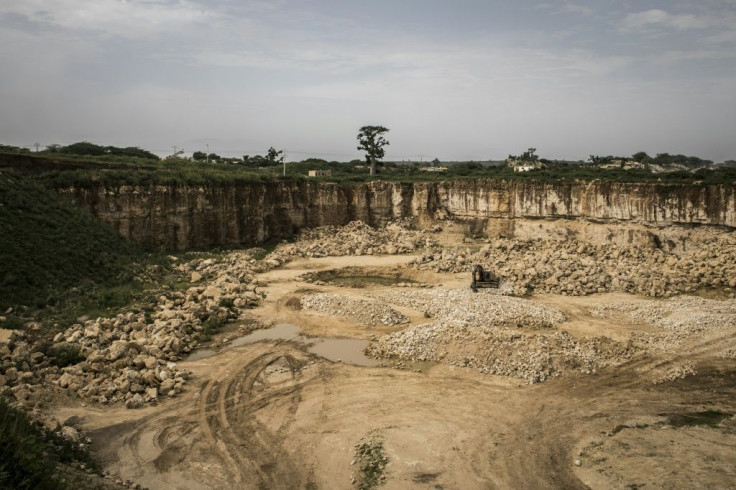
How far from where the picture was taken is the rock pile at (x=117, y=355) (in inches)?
574

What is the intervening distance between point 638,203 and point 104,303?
103 feet

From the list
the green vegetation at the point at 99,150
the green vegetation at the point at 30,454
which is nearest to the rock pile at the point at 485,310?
the green vegetation at the point at 30,454

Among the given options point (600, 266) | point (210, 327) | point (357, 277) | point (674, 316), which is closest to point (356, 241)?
point (357, 277)

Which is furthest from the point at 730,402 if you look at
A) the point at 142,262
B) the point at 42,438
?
the point at 142,262

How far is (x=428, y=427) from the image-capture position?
44.8 ft

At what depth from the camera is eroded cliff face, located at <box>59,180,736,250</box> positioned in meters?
31.8

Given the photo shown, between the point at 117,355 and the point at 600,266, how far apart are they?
24067 millimetres

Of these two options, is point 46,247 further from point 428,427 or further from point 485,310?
point 485,310

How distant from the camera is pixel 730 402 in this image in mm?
14984

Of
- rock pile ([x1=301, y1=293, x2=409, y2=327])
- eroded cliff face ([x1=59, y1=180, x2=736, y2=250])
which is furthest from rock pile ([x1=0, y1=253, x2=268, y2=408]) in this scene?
eroded cliff face ([x1=59, y1=180, x2=736, y2=250])

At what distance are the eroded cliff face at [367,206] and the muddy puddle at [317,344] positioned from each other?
15.1 metres

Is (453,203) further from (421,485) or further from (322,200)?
(421,485)

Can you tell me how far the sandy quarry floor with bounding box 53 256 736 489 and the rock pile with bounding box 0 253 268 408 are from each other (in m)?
0.76

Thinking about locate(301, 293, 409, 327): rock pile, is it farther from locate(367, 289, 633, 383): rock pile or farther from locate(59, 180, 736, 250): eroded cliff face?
locate(59, 180, 736, 250): eroded cliff face
